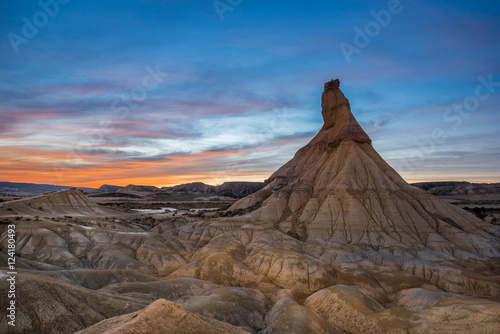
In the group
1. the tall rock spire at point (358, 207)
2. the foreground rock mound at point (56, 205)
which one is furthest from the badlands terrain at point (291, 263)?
the foreground rock mound at point (56, 205)

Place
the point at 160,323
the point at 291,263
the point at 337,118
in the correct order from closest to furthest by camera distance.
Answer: the point at 160,323
the point at 291,263
the point at 337,118

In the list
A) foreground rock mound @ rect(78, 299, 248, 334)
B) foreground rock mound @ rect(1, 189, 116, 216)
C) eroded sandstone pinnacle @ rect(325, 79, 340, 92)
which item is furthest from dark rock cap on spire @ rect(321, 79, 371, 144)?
foreground rock mound @ rect(1, 189, 116, 216)

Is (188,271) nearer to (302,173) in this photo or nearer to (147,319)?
(147,319)

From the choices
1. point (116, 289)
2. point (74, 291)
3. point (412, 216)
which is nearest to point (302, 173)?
point (412, 216)

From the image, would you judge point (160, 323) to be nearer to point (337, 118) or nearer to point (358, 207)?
point (358, 207)

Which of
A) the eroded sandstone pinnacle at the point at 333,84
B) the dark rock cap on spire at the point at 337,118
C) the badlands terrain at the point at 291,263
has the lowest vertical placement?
the badlands terrain at the point at 291,263

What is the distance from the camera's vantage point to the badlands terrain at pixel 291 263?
25.8 m

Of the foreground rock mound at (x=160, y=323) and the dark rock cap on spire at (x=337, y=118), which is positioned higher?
the dark rock cap on spire at (x=337, y=118)

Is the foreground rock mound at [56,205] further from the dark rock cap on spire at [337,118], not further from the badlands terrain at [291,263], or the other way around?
the dark rock cap on spire at [337,118]

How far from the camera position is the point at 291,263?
5041 cm

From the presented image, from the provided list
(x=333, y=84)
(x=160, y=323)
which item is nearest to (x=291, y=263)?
(x=160, y=323)

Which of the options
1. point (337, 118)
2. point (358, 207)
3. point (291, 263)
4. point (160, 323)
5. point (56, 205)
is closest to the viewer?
point (160, 323)

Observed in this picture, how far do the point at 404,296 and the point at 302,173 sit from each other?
6138cm

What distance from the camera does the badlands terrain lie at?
25.8 meters
